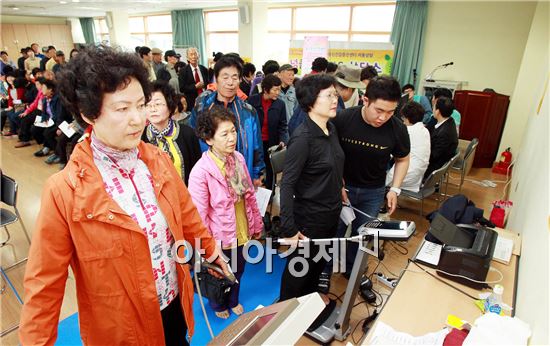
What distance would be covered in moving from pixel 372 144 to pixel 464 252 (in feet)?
2.61

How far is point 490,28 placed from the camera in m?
5.52

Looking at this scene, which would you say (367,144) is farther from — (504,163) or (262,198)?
(504,163)

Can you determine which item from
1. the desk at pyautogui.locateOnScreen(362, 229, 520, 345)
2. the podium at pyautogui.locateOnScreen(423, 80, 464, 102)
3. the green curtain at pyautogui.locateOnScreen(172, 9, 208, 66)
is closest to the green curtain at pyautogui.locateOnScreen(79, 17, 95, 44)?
the green curtain at pyautogui.locateOnScreen(172, 9, 208, 66)

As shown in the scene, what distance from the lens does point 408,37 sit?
634cm

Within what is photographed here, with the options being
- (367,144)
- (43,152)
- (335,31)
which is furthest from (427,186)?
(335,31)

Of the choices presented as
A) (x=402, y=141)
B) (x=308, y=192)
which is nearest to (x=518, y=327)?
(x=308, y=192)

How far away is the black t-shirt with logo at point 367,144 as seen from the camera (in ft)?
6.48

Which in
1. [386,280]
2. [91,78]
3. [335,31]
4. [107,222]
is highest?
[335,31]

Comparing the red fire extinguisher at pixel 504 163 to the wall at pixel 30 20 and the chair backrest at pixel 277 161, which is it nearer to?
the chair backrest at pixel 277 161

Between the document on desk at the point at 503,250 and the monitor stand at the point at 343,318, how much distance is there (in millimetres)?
720

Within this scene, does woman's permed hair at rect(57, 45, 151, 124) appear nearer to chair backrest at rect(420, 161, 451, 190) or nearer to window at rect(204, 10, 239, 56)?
chair backrest at rect(420, 161, 451, 190)

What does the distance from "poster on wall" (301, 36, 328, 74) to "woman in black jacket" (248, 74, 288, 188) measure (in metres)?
3.49

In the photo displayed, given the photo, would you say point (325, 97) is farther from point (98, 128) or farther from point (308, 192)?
point (98, 128)

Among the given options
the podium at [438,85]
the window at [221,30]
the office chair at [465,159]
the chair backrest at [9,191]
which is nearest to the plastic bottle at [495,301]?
the office chair at [465,159]
